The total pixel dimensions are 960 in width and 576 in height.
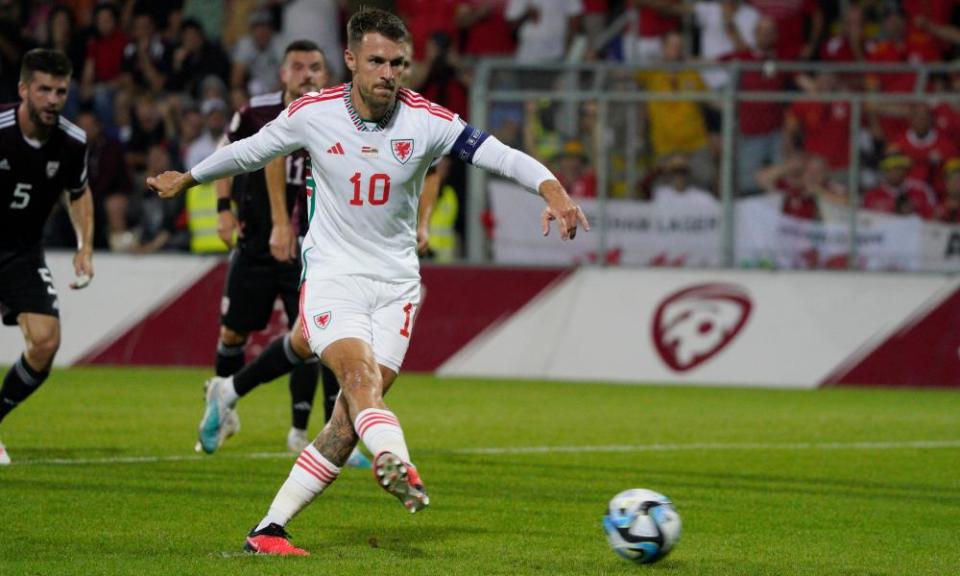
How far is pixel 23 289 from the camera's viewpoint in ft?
31.8

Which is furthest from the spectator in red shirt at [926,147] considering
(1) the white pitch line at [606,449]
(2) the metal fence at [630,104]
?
(1) the white pitch line at [606,449]

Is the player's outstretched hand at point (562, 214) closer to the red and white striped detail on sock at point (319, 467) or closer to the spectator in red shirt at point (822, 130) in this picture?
the red and white striped detail on sock at point (319, 467)

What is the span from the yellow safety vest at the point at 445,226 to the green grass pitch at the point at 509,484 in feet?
7.40

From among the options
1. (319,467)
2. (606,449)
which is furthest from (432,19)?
(319,467)

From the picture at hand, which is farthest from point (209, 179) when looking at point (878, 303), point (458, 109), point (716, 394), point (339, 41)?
point (339, 41)

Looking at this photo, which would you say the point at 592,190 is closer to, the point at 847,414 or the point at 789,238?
the point at 789,238

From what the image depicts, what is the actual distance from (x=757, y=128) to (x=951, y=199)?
6.26ft

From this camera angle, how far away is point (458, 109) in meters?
18.3

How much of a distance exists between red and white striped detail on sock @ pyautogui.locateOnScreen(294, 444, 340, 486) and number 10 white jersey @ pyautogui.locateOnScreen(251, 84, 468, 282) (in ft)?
2.54

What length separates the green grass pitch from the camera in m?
6.78

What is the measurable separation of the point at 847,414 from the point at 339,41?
9.21m

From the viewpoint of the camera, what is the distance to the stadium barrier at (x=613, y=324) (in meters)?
15.4

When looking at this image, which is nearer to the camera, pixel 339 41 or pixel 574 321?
pixel 574 321

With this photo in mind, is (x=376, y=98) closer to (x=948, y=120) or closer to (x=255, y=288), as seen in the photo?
(x=255, y=288)
